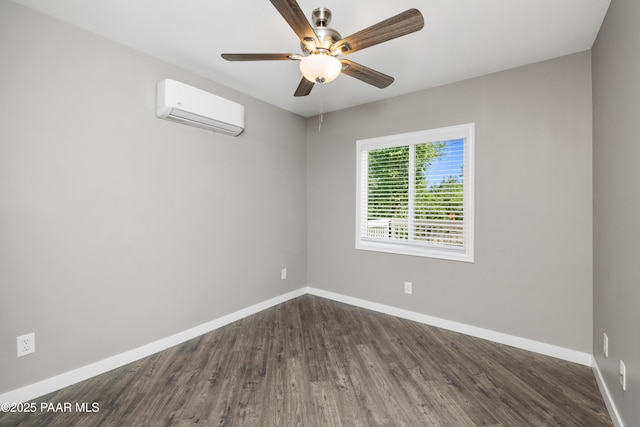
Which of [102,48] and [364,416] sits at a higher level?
[102,48]

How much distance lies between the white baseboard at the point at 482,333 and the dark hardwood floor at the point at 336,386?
0.08 meters

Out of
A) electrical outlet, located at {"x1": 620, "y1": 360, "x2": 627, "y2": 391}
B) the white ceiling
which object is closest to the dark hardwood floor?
electrical outlet, located at {"x1": 620, "y1": 360, "x2": 627, "y2": 391}

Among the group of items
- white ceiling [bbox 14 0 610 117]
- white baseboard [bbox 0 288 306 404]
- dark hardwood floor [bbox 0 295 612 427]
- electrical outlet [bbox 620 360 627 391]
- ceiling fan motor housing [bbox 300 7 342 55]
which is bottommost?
dark hardwood floor [bbox 0 295 612 427]

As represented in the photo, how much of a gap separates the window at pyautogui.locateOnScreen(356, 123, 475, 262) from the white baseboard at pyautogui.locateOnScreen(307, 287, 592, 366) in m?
0.68

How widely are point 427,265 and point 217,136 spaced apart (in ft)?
8.59

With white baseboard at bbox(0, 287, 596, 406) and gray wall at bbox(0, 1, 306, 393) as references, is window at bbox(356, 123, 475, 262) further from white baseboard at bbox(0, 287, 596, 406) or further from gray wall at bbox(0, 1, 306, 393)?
gray wall at bbox(0, 1, 306, 393)

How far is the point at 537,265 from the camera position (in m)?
2.57

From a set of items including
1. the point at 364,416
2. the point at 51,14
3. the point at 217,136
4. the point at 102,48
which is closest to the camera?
the point at 364,416

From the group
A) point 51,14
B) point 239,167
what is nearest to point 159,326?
point 239,167

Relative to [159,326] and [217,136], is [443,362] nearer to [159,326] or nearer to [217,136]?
[159,326]

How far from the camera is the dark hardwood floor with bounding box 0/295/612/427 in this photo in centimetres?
177

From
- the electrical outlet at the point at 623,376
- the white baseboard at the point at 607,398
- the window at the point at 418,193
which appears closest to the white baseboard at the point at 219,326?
the white baseboard at the point at 607,398

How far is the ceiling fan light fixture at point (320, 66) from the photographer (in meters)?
1.67

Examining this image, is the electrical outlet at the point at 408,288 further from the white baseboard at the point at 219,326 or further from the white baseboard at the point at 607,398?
the white baseboard at the point at 607,398
